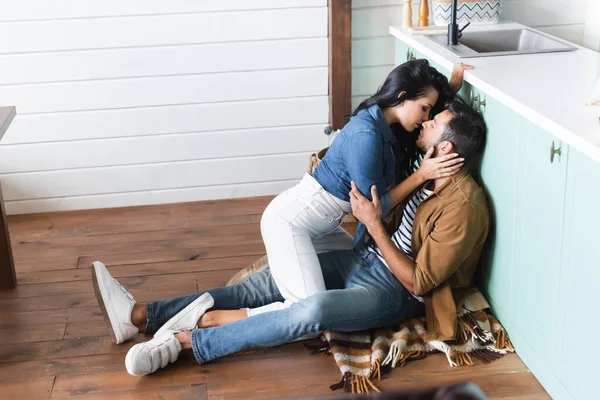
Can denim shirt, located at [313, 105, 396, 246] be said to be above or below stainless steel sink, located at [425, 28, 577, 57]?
below

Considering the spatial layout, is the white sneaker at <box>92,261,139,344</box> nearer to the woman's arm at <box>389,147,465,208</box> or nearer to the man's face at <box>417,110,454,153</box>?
the woman's arm at <box>389,147,465,208</box>

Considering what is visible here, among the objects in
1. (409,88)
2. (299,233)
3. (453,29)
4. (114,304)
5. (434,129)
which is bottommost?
(114,304)

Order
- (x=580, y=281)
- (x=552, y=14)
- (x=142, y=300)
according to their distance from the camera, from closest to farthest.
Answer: (x=580, y=281) → (x=142, y=300) → (x=552, y=14)

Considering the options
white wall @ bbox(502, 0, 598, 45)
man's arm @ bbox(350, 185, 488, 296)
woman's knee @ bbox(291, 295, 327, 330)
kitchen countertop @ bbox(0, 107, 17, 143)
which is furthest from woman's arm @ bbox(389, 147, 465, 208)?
white wall @ bbox(502, 0, 598, 45)

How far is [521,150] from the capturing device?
2.39m

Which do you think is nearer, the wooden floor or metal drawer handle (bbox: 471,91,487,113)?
the wooden floor

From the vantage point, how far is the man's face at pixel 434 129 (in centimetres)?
264

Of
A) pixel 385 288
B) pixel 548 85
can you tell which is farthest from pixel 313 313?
pixel 548 85

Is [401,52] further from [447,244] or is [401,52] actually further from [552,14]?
[447,244]

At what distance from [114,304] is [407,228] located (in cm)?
101

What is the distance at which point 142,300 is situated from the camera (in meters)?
3.07

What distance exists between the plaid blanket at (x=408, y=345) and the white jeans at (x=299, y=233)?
186 millimetres

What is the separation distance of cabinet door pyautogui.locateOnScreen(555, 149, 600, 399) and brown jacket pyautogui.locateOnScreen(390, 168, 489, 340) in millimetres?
412

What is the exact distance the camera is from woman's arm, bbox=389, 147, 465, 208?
2.62 m
